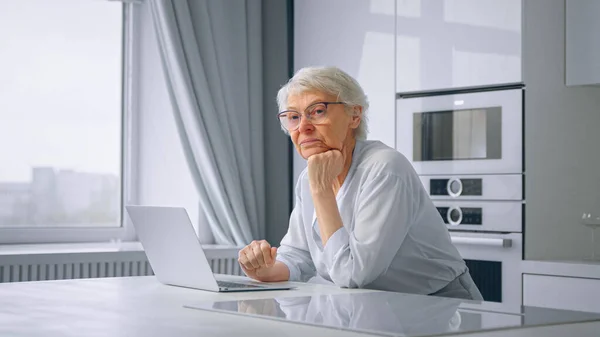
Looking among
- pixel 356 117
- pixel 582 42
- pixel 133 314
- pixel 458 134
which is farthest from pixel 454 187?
pixel 133 314

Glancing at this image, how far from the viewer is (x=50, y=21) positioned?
3820 mm

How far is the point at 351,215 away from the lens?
2.35m

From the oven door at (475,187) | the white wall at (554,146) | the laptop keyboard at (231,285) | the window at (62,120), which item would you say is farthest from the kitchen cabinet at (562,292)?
the window at (62,120)

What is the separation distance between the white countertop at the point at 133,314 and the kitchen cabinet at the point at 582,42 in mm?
1608

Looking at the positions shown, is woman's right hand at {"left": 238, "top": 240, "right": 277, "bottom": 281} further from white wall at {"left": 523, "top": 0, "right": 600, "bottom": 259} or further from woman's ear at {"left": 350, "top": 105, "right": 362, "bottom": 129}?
white wall at {"left": 523, "top": 0, "right": 600, "bottom": 259}

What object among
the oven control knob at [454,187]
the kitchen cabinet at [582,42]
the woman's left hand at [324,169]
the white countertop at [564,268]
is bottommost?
the white countertop at [564,268]

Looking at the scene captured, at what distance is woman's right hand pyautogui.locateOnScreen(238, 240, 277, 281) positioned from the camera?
7.23 feet

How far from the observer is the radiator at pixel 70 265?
3.18 m

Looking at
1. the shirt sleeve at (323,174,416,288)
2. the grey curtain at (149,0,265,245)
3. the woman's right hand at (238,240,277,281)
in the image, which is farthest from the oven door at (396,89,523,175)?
the woman's right hand at (238,240,277,281)

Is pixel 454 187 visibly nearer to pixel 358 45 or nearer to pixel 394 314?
pixel 358 45

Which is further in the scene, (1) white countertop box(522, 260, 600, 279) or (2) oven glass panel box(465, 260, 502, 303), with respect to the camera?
(2) oven glass panel box(465, 260, 502, 303)

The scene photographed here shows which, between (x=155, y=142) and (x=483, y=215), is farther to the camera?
(x=155, y=142)

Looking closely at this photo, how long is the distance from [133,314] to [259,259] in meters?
0.69

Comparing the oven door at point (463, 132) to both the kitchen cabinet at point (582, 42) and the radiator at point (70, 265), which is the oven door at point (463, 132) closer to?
the kitchen cabinet at point (582, 42)
